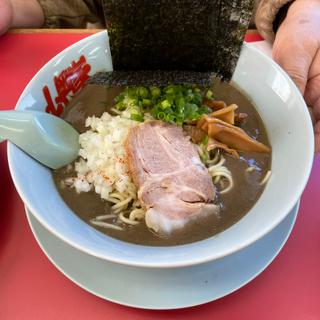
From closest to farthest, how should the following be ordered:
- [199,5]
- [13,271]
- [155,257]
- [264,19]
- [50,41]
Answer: [155,257] → [13,271] → [199,5] → [264,19] → [50,41]

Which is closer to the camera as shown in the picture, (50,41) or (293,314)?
(293,314)

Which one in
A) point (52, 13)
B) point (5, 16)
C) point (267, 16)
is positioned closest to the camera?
point (267, 16)

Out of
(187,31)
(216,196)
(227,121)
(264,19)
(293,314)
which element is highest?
(187,31)

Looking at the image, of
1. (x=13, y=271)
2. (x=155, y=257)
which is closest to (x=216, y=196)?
(x=155, y=257)

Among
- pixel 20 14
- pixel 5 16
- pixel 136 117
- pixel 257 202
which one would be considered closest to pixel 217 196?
pixel 257 202

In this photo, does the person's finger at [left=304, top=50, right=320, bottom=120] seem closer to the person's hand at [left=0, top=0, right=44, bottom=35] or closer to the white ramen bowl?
the white ramen bowl

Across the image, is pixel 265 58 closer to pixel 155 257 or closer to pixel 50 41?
pixel 155 257

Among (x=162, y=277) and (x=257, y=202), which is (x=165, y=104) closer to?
(x=257, y=202)
